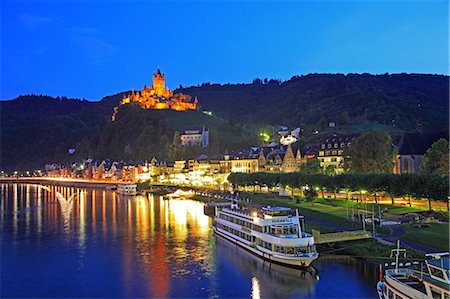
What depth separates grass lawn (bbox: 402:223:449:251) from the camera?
3359 centimetres

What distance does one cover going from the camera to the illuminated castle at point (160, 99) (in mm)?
188750

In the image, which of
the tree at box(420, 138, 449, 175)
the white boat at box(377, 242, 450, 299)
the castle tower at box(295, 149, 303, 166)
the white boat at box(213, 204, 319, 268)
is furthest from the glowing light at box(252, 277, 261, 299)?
the castle tower at box(295, 149, 303, 166)

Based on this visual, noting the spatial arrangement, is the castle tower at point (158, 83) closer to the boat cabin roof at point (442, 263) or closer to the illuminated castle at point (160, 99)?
the illuminated castle at point (160, 99)

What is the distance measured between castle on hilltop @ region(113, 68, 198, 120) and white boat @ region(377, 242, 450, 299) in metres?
167

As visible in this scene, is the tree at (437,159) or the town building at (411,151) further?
the town building at (411,151)

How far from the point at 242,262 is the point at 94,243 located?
16.6 m

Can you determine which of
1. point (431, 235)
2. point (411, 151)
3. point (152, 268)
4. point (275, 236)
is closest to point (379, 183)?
point (431, 235)

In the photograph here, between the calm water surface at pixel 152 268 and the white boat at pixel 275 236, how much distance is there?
78 centimetres

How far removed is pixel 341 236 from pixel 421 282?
52.3 ft

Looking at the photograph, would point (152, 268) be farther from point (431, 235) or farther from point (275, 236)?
point (431, 235)

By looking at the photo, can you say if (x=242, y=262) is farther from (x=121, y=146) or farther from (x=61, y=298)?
(x=121, y=146)

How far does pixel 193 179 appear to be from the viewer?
120m

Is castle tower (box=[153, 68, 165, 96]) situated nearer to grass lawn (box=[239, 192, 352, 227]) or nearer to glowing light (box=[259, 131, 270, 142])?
glowing light (box=[259, 131, 270, 142])

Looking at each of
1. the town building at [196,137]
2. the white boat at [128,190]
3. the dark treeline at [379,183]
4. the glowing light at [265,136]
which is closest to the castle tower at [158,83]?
the town building at [196,137]
